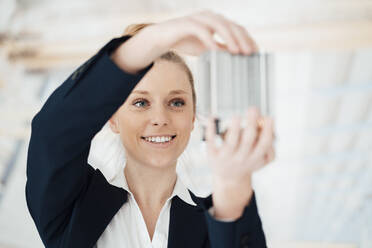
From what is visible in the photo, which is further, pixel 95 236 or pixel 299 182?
pixel 299 182

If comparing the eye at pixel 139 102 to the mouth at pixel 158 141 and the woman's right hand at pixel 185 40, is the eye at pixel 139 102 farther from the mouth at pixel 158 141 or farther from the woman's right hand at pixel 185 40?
the woman's right hand at pixel 185 40

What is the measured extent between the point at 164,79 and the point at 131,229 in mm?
297

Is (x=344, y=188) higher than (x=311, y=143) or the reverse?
the reverse

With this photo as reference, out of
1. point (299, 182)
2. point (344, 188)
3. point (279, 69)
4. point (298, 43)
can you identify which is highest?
point (298, 43)

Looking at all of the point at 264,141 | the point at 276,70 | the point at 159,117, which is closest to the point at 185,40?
the point at 264,141

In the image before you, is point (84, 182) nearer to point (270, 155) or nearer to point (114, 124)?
point (114, 124)

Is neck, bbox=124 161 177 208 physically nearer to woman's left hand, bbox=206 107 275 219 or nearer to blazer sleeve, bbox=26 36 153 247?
blazer sleeve, bbox=26 36 153 247

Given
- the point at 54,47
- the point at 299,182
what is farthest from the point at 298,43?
the point at 299,182

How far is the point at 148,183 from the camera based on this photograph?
3.24 ft

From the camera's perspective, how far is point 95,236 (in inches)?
34.5

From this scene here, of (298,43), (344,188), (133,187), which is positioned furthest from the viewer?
(344,188)

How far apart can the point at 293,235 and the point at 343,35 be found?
6842 mm

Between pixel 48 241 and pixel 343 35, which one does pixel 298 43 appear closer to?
pixel 343 35

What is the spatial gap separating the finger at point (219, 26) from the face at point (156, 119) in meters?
0.37
